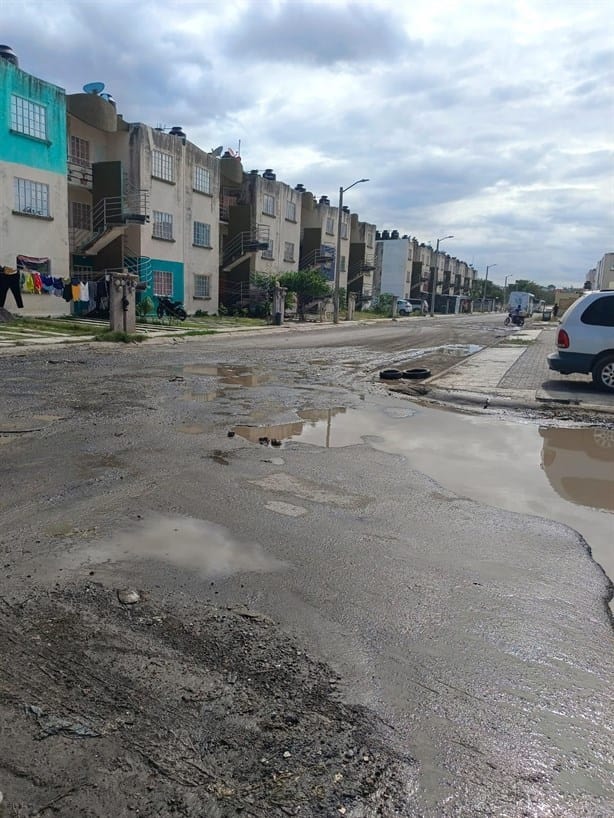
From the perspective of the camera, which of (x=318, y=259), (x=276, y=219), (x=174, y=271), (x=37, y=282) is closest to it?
(x=37, y=282)

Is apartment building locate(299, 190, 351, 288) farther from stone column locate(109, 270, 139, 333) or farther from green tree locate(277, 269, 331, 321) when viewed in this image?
stone column locate(109, 270, 139, 333)

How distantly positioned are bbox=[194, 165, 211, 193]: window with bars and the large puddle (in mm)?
31666

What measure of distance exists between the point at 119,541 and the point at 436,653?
7.65ft

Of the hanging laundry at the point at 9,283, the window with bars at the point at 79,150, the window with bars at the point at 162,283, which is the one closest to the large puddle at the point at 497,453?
the hanging laundry at the point at 9,283

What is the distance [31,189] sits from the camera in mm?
27172

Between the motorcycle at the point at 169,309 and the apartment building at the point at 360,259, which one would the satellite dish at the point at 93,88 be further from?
the apartment building at the point at 360,259

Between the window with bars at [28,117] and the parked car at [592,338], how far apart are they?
24.7m

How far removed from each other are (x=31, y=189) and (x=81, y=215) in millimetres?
5518

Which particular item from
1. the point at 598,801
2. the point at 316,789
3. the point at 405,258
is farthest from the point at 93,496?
the point at 405,258

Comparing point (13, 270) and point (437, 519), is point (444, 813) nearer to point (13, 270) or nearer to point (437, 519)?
point (437, 519)

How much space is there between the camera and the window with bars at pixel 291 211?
49.7 m

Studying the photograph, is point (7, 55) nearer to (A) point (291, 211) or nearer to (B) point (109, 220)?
(B) point (109, 220)

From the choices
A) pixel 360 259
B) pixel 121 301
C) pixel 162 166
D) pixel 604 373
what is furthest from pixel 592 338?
pixel 360 259

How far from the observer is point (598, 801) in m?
2.28
